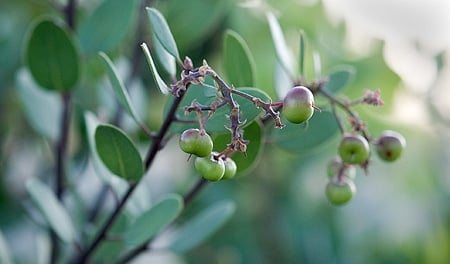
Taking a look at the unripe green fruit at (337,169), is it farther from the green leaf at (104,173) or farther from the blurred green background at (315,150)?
the blurred green background at (315,150)

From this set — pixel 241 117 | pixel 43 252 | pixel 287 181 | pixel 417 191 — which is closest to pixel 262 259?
pixel 287 181

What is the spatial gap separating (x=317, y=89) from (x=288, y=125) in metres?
0.05

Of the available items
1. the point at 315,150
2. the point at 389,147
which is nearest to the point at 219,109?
the point at 389,147

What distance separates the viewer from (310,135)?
2.03ft

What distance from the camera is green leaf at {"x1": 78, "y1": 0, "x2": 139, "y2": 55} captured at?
64 cm

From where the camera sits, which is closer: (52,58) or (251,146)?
(251,146)

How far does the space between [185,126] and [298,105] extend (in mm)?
112

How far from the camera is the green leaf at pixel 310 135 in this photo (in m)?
0.59

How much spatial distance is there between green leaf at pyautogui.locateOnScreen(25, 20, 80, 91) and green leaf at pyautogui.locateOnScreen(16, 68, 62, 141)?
0.08 meters

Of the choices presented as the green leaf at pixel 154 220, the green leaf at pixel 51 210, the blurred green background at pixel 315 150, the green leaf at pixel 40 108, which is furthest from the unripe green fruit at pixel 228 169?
the blurred green background at pixel 315 150

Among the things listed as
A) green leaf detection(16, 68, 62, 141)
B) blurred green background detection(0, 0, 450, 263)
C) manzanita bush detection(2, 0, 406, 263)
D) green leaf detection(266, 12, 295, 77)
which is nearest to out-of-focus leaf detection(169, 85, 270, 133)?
manzanita bush detection(2, 0, 406, 263)

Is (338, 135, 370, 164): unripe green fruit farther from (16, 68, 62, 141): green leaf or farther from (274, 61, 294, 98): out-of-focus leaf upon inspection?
(16, 68, 62, 141): green leaf

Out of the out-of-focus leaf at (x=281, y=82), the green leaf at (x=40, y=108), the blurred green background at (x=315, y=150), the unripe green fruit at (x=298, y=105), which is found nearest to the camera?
the unripe green fruit at (x=298, y=105)

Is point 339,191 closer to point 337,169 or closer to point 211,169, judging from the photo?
point 337,169
